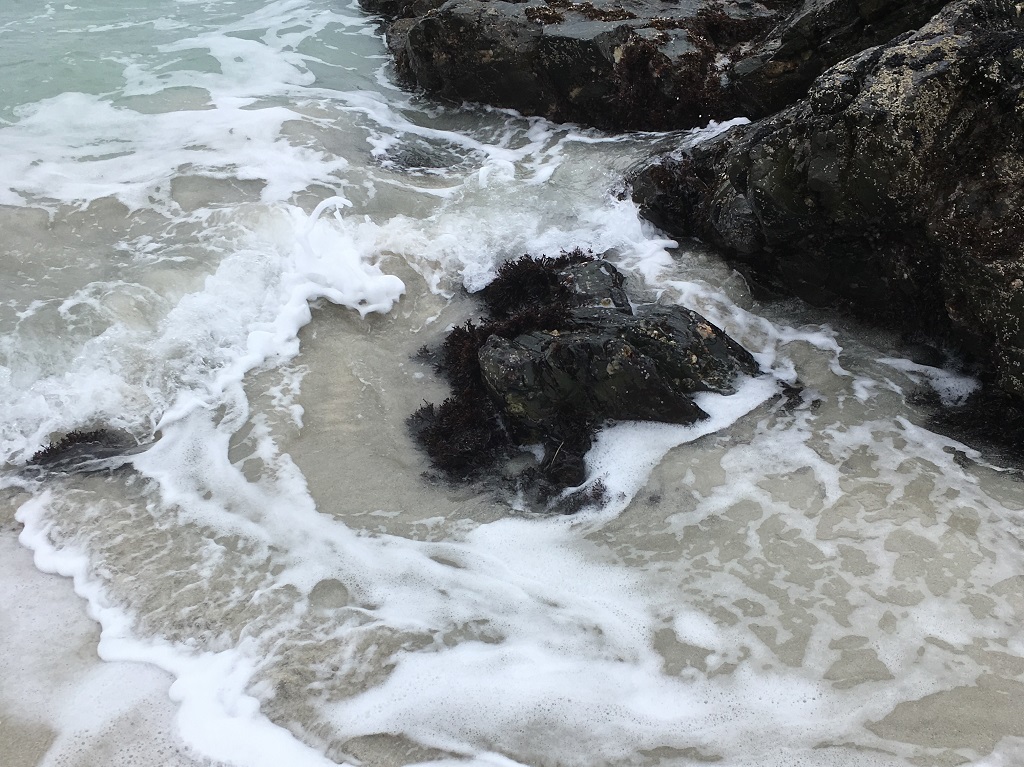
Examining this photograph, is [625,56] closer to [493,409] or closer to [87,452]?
[493,409]

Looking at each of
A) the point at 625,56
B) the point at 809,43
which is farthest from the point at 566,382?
the point at 625,56

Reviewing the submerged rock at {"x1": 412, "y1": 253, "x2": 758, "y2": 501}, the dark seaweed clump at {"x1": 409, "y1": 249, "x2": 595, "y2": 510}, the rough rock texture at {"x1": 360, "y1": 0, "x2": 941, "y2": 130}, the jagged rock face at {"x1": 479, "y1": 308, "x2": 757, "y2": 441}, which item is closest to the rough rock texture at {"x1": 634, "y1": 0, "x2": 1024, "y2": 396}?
the submerged rock at {"x1": 412, "y1": 253, "x2": 758, "y2": 501}

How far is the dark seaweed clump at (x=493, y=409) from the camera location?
20.0 ft

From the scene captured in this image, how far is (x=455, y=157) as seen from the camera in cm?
1104

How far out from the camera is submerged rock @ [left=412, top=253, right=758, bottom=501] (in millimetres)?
6199

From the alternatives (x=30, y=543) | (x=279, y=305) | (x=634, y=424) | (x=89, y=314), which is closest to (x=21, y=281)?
(x=89, y=314)

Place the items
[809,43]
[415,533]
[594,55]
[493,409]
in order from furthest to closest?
[594,55] → [809,43] → [493,409] → [415,533]

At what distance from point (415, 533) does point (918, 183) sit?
17.8ft

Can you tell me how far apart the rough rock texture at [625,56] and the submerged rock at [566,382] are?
475cm

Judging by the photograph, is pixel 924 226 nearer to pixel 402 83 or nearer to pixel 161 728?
pixel 161 728

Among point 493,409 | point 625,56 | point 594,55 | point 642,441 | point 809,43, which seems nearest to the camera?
point 642,441

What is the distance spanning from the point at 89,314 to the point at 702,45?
9474 millimetres

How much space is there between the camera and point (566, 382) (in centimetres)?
628

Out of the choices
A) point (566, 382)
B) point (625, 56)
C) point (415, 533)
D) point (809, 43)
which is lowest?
point (415, 533)
